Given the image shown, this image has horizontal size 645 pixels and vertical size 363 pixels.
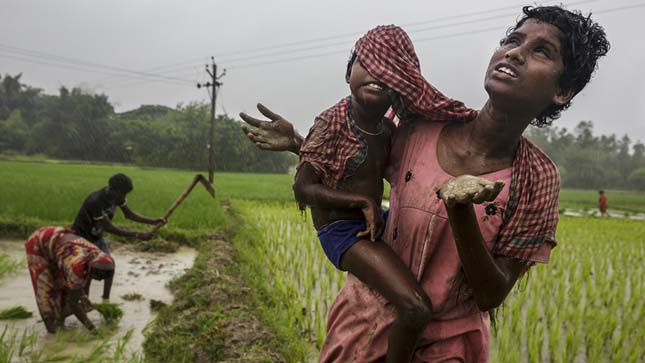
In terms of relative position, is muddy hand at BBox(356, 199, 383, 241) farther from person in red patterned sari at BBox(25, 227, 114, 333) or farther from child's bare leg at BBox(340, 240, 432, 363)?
person in red patterned sari at BBox(25, 227, 114, 333)

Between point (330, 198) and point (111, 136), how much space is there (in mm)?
35314

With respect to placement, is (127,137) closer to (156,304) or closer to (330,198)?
(156,304)

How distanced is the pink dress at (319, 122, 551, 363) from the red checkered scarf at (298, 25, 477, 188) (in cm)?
10

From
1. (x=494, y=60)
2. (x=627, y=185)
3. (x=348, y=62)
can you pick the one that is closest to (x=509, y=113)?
(x=494, y=60)

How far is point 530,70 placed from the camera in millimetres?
1099

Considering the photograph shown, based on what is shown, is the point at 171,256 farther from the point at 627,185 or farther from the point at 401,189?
the point at 627,185

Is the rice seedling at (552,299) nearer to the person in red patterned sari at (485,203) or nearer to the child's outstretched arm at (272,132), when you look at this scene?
the person in red patterned sari at (485,203)

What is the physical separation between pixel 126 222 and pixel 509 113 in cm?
893

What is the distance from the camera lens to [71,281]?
13.6 feet

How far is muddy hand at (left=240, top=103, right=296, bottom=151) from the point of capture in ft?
4.34

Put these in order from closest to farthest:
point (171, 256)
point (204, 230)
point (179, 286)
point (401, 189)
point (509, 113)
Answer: point (509, 113)
point (401, 189)
point (179, 286)
point (171, 256)
point (204, 230)

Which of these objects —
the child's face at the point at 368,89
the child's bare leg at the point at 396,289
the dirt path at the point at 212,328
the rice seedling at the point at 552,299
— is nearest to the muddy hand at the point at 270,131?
the child's face at the point at 368,89

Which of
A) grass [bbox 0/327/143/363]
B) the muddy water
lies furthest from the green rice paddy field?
grass [bbox 0/327/143/363]

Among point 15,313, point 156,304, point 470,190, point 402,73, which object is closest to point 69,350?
point 15,313
